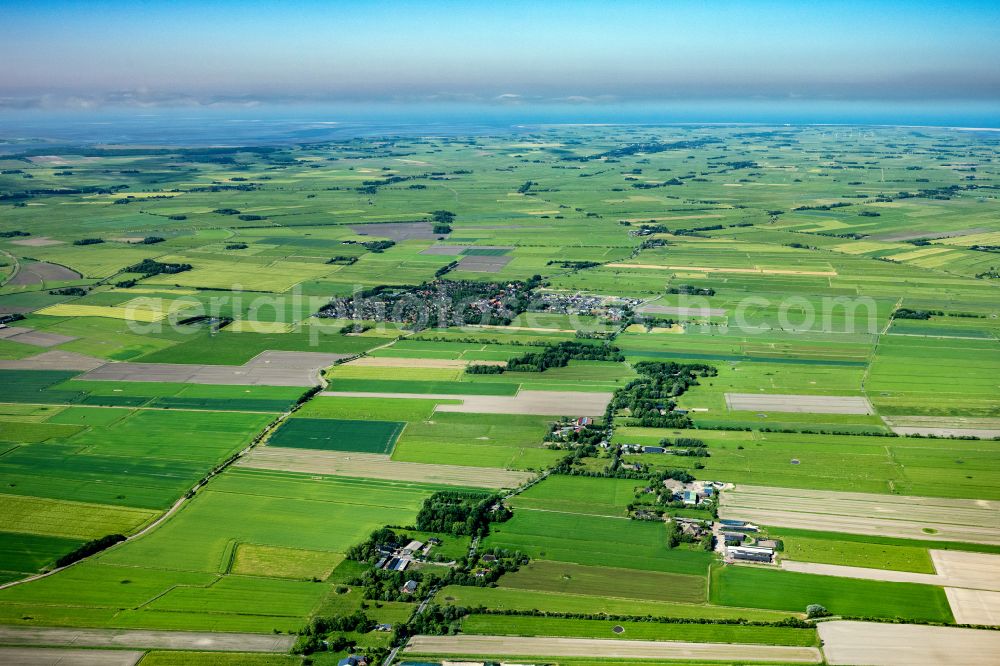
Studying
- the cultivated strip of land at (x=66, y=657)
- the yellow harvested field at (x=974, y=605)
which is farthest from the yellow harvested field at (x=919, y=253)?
the cultivated strip of land at (x=66, y=657)

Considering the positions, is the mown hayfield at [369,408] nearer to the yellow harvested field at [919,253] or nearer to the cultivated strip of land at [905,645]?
the cultivated strip of land at [905,645]

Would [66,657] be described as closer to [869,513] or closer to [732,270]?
[869,513]

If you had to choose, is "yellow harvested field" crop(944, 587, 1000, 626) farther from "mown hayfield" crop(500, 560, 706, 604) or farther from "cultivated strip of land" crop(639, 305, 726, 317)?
"cultivated strip of land" crop(639, 305, 726, 317)

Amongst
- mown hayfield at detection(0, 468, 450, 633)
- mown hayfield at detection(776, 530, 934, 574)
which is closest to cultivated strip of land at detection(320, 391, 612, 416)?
mown hayfield at detection(0, 468, 450, 633)

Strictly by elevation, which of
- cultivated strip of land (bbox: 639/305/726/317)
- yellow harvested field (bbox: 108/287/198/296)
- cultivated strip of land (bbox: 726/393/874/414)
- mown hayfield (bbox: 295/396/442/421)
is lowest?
mown hayfield (bbox: 295/396/442/421)

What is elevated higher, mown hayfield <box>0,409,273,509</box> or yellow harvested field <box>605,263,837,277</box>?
yellow harvested field <box>605,263,837,277</box>

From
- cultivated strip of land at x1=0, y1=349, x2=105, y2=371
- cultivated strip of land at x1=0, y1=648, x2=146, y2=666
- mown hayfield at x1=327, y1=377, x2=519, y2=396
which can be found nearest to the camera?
cultivated strip of land at x1=0, y1=648, x2=146, y2=666

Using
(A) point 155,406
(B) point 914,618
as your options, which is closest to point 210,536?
(A) point 155,406

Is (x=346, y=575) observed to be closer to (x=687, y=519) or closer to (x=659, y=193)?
(x=687, y=519)
